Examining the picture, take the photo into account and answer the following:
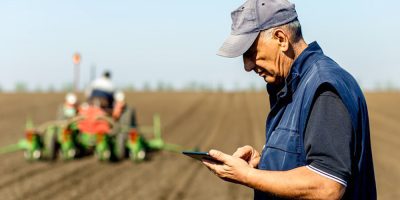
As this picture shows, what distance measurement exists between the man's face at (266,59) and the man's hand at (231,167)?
359mm

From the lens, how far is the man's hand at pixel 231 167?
2627mm

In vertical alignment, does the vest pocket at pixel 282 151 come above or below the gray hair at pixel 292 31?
below

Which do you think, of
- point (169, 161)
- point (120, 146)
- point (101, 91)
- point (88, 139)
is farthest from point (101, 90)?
point (169, 161)

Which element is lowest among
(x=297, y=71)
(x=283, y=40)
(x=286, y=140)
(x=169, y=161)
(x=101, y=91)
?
(x=169, y=161)

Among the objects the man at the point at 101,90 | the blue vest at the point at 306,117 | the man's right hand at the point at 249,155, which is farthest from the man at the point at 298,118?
the man at the point at 101,90

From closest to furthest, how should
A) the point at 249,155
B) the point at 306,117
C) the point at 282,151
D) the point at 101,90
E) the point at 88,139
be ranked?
the point at 306,117 → the point at 282,151 → the point at 249,155 → the point at 88,139 → the point at 101,90

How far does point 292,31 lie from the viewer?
2748 mm

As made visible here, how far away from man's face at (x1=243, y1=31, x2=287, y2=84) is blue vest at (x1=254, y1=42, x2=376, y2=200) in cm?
5

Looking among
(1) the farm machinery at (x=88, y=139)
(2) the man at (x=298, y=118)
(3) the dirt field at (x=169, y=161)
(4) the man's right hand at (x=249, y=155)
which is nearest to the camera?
(2) the man at (x=298, y=118)

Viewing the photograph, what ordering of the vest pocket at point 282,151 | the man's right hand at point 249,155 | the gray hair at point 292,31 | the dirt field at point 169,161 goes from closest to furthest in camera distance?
the vest pocket at point 282,151 < the gray hair at point 292,31 < the man's right hand at point 249,155 < the dirt field at point 169,161

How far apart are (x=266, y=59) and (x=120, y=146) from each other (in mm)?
11371

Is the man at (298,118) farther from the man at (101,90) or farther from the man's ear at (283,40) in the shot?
the man at (101,90)

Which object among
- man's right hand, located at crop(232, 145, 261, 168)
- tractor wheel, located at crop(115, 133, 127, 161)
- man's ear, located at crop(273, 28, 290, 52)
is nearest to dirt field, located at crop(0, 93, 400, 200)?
tractor wheel, located at crop(115, 133, 127, 161)

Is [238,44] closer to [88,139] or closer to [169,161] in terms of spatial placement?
[169,161]
